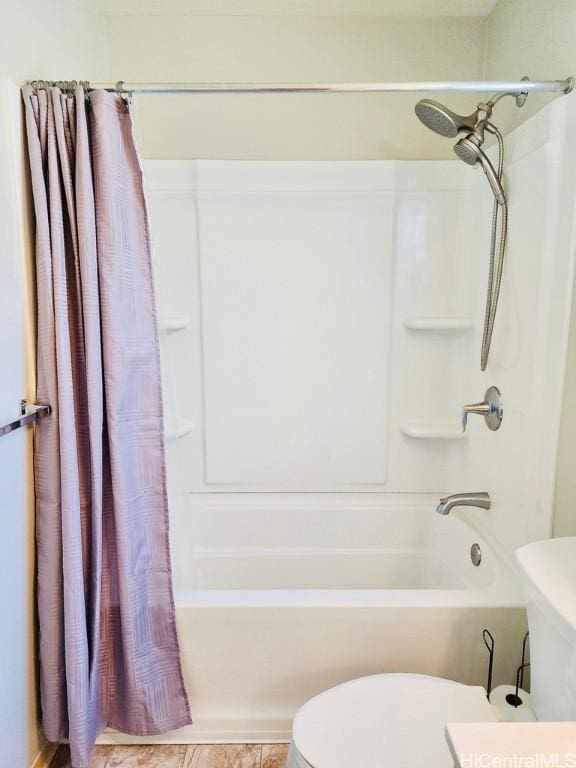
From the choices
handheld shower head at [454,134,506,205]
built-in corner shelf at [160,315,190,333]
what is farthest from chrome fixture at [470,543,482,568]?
built-in corner shelf at [160,315,190,333]

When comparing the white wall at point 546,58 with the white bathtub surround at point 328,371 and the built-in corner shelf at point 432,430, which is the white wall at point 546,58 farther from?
the built-in corner shelf at point 432,430

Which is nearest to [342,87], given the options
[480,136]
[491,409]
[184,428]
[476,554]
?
[480,136]

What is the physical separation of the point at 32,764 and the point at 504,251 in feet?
6.51

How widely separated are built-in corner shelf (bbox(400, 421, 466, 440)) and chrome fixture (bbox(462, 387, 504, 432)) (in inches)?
12.1

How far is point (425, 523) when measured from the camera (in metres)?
2.14

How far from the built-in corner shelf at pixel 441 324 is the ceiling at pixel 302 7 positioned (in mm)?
1129

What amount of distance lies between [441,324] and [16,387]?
149 centimetres

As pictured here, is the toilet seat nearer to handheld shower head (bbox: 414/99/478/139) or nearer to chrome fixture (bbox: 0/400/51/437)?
chrome fixture (bbox: 0/400/51/437)

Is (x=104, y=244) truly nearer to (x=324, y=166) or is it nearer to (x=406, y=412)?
(x=324, y=166)

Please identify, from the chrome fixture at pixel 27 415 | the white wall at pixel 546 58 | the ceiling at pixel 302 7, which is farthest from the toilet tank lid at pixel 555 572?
the ceiling at pixel 302 7

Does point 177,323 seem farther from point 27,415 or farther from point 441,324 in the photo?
point 441,324

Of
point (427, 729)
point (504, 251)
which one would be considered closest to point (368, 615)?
point (427, 729)

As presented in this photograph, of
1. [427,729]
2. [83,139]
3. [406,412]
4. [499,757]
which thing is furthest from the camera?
[406,412]

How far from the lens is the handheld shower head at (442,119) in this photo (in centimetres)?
150
